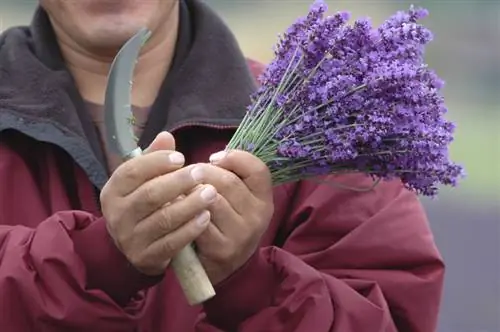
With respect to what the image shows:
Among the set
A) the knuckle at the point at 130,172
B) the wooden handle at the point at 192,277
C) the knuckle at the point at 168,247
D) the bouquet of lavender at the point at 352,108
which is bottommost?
the wooden handle at the point at 192,277

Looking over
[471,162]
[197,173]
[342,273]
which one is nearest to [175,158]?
[197,173]

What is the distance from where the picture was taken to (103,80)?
1391mm

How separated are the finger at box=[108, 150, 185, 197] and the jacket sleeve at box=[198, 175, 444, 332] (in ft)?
0.53

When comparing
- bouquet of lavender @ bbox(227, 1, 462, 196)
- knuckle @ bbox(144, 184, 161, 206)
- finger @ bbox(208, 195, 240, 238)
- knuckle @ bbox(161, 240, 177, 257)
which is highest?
bouquet of lavender @ bbox(227, 1, 462, 196)

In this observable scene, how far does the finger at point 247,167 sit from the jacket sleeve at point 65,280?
143 millimetres

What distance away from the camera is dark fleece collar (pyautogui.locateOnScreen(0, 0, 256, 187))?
129 centimetres

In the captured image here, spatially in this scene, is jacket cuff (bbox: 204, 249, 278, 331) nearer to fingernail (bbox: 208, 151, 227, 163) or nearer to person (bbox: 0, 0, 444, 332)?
person (bbox: 0, 0, 444, 332)

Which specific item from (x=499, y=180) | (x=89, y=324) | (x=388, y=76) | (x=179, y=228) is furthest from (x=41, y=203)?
(x=499, y=180)

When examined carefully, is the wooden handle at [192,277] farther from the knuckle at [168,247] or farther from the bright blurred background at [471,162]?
the bright blurred background at [471,162]

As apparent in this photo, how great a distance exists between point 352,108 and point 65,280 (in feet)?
1.09

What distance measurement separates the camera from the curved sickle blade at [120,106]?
3.53 ft

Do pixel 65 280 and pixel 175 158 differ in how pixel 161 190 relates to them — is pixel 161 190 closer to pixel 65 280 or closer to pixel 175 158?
pixel 175 158

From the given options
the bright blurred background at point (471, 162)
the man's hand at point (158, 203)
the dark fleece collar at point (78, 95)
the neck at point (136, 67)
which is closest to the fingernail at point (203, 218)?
the man's hand at point (158, 203)

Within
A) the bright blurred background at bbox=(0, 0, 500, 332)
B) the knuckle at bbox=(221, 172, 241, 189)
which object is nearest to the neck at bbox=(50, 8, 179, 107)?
the knuckle at bbox=(221, 172, 241, 189)
